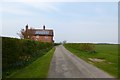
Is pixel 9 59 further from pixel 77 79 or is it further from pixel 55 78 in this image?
pixel 77 79

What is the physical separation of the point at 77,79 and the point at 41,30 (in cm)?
10605

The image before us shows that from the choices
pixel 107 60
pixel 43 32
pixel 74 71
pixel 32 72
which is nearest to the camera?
pixel 32 72

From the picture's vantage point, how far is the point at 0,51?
13508 mm

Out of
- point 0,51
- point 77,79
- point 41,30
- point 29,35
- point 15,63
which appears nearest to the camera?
point 77,79

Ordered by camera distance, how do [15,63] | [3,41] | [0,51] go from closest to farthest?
[0,51]
[3,41]
[15,63]

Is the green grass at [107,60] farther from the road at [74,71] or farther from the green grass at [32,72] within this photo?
the green grass at [32,72]

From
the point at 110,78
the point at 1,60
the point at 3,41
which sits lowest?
the point at 110,78

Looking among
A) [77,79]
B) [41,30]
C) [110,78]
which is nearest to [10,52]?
[77,79]

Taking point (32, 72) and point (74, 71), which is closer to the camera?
point (32, 72)

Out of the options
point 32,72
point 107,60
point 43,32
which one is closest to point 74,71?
point 32,72

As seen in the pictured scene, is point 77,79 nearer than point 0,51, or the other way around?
point 77,79

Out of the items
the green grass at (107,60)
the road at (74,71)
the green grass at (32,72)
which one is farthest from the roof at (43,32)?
the green grass at (32,72)

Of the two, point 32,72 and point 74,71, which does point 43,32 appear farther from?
point 32,72

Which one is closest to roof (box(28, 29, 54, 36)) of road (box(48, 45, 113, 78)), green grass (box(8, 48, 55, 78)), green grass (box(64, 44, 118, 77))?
green grass (box(64, 44, 118, 77))
